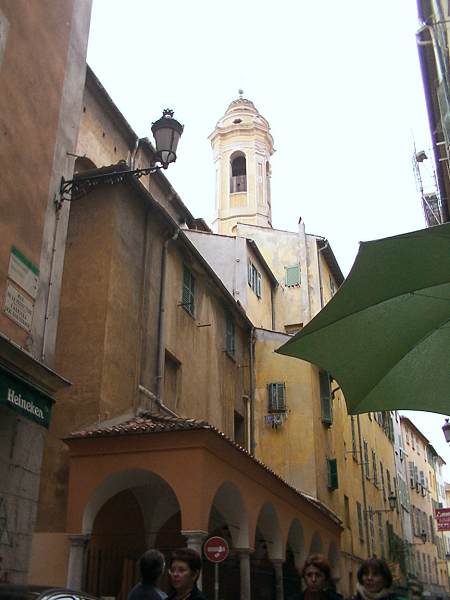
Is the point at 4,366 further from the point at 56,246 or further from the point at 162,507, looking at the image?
the point at 162,507

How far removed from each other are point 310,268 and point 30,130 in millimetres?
19374

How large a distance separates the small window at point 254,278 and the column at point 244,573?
1223 cm

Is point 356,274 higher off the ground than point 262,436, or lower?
lower

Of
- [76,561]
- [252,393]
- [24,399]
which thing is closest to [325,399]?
Answer: [252,393]

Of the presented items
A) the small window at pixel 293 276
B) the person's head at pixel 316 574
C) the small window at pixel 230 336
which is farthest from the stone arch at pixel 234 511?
the small window at pixel 293 276

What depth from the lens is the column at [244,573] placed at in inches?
498

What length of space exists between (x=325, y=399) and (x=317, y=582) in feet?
65.8

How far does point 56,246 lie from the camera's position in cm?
1014

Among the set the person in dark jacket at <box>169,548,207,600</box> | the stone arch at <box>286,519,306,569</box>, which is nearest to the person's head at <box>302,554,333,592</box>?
the person in dark jacket at <box>169,548,207,600</box>

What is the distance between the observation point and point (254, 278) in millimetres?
24781

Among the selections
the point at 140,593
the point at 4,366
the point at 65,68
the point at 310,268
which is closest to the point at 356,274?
the point at 140,593

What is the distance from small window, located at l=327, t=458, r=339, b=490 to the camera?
23375mm

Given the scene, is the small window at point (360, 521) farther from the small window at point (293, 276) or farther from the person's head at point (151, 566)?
the person's head at point (151, 566)

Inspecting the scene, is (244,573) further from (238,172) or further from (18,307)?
(238,172)
